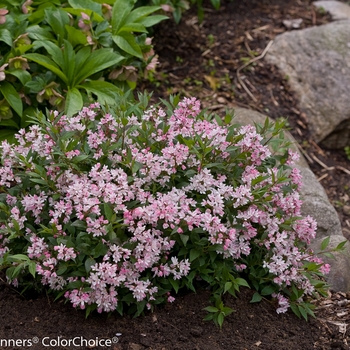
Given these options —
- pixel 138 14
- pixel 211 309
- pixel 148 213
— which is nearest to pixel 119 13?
pixel 138 14

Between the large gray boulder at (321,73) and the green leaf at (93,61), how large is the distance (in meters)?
2.13

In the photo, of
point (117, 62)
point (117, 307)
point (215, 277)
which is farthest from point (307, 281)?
point (117, 62)

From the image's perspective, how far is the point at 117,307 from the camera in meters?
2.75

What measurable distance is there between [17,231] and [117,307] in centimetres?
56

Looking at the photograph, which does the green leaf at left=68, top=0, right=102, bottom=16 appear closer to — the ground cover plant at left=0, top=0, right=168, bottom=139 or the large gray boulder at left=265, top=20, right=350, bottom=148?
the ground cover plant at left=0, top=0, right=168, bottom=139

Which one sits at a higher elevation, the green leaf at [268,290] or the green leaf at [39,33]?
the green leaf at [39,33]

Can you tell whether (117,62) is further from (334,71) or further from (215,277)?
(334,71)

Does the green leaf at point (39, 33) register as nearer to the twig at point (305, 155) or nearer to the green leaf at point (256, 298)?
the green leaf at point (256, 298)

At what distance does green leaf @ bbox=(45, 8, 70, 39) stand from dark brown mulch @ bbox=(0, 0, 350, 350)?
111cm

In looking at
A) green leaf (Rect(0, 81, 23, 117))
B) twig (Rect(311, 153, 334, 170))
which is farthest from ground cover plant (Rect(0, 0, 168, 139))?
twig (Rect(311, 153, 334, 170))

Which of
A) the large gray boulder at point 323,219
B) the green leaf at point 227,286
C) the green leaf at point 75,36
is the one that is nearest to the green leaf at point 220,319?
the green leaf at point 227,286

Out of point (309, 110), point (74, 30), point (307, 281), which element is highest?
point (74, 30)

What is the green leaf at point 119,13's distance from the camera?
165 inches

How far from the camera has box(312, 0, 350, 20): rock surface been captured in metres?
6.46
